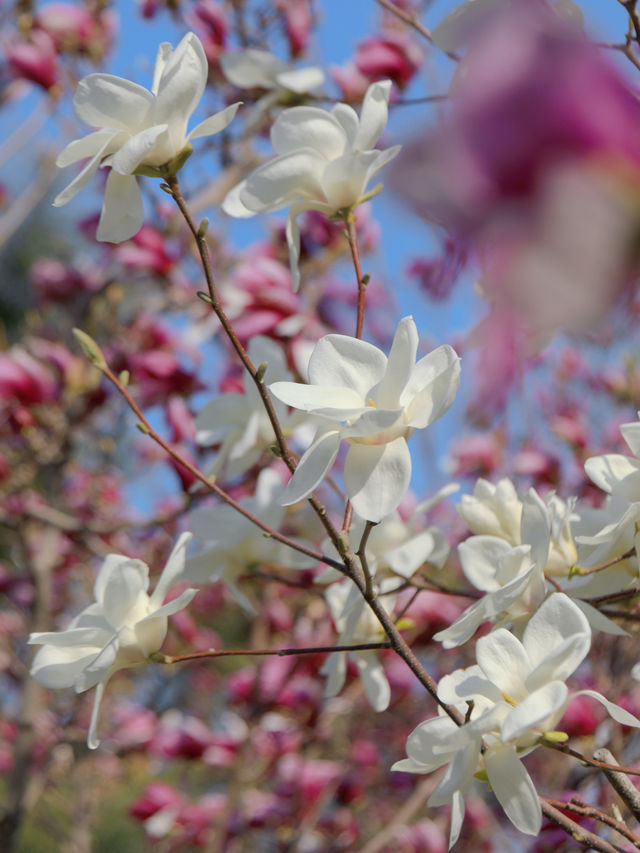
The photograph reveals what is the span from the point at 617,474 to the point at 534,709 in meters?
0.21

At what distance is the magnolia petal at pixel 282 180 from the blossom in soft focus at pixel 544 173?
42 centimetres

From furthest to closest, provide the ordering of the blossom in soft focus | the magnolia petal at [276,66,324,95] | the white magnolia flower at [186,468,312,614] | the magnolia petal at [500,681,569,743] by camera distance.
Result: the magnolia petal at [276,66,324,95] → the white magnolia flower at [186,468,312,614] → the magnolia petal at [500,681,569,743] → the blossom in soft focus

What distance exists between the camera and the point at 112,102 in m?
0.61

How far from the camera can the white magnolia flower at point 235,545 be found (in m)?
0.78

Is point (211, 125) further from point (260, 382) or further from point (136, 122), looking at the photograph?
point (260, 382)

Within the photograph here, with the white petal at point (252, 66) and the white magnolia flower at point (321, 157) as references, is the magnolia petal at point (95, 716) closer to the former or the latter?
the white magnolia flower at point (321, 157)

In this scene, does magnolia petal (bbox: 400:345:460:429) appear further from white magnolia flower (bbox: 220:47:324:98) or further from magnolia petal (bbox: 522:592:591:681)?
white magnolia flower (bbox: 220:47:324:98)

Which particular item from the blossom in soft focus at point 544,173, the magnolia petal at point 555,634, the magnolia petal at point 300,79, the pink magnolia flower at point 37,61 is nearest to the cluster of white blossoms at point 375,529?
the magnolia petal at point 555,634

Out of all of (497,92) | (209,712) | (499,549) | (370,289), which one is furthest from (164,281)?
(209,712)

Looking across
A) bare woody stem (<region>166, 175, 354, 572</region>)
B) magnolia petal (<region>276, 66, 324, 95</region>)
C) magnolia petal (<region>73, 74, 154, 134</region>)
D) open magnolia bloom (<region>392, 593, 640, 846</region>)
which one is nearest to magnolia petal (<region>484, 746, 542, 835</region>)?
open magnolia bloom (<region>392, 593, 640, 846</region>)

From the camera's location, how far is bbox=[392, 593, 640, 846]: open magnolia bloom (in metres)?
0.48

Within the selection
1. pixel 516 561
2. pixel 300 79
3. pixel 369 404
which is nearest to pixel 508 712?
pixel 516 561

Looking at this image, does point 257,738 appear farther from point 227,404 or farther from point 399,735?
point 227,404

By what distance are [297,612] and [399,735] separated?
638 mm
